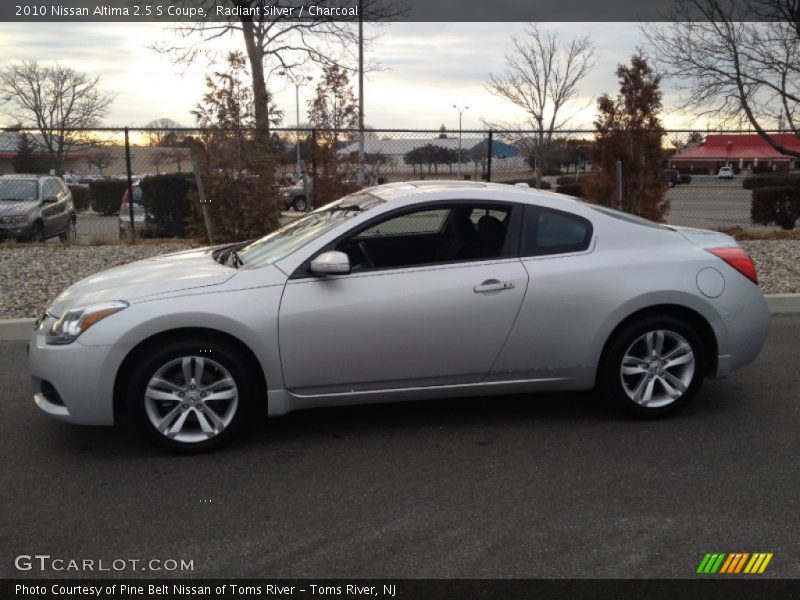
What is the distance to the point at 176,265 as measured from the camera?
5113mm

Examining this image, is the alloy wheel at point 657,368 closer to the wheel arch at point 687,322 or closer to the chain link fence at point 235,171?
the wheel arch at point 687,322

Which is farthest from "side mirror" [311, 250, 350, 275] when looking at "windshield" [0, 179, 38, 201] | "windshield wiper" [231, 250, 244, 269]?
"windshield" [0, 179, 38, 201]

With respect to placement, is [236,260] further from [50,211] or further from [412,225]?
[50,211]

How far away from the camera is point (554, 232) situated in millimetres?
5027

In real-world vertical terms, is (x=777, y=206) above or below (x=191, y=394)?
above

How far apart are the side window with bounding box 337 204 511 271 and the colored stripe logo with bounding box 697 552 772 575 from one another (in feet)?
7.15

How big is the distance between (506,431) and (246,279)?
189cm

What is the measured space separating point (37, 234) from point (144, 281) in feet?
38.6

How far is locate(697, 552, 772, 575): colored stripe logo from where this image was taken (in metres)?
3.33

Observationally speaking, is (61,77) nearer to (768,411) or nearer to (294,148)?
(294,148)

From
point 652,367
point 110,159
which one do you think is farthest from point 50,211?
point 652,367

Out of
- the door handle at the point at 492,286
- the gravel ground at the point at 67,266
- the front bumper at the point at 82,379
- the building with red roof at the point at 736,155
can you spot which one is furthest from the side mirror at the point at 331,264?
the building with red roof at the point at 736,155

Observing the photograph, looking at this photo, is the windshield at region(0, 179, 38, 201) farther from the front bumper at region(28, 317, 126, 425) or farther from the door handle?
the door handle

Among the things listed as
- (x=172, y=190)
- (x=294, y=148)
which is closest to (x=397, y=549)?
(x=294, y=148)
